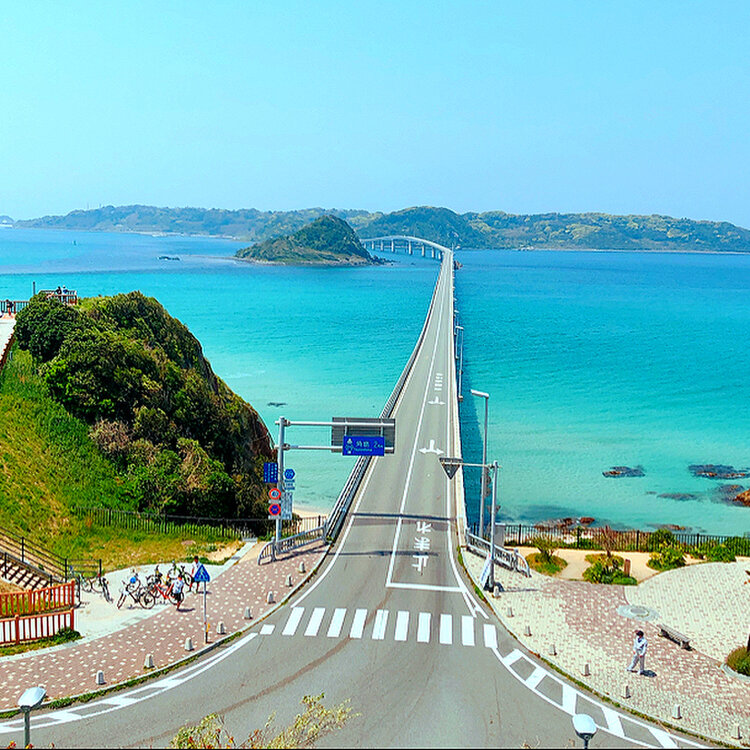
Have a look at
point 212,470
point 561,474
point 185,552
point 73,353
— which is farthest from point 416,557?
point 561,474

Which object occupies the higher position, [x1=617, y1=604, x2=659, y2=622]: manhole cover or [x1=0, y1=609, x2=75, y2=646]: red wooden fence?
[x1=0, y1=609, x2=75, y2=646]: red wooden fence

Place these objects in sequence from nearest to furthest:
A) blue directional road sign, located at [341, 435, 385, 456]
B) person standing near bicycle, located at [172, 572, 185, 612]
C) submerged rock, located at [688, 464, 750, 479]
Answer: person standing near bicycle, located at [172, 572, 185, 612] < blue directional road sign, located at [341, 435, 385, 456] < submerged rock, located at [688, 464, 750, 479]

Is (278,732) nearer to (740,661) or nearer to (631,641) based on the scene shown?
(631,641)

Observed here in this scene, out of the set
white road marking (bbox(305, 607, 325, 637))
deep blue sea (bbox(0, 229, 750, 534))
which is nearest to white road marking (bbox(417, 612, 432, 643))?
white road marking (bbox(305, 607, 325, 637))

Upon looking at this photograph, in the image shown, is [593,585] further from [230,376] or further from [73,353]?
[230,376]

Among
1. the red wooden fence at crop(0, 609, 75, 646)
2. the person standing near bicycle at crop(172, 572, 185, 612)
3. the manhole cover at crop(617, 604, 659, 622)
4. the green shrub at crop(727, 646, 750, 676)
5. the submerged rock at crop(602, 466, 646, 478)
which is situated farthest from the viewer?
the submerged rock at crop(602, 466, 646, 478)

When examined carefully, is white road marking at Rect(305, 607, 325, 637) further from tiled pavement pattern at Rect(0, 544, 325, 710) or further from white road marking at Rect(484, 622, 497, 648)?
white road marking at Rect(484, 622, 497, 648)

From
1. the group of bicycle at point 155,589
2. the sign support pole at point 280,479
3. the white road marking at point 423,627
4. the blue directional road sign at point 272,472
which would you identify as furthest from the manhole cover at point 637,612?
the group of bicycle at point 155,589

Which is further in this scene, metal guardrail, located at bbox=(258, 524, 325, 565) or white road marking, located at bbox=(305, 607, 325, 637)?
metal guardrail, located at bbox=(258, 524, 325, 565)
